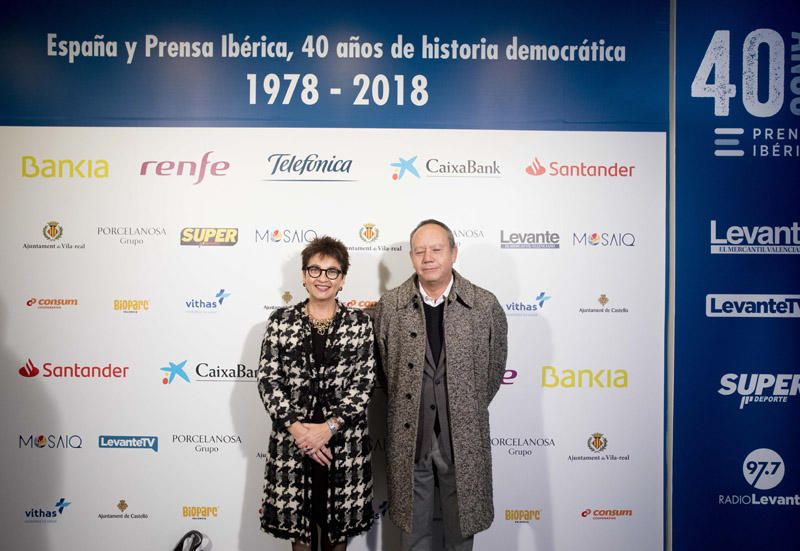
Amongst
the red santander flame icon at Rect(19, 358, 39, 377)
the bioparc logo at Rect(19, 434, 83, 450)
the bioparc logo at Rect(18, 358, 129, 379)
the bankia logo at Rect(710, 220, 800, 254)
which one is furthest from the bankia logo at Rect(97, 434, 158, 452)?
the bankia logo at Rect(710, 220, 800, 254)

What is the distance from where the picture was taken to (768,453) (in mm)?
2791

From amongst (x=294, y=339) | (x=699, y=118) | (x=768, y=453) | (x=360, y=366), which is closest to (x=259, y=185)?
(x=294, y=339)

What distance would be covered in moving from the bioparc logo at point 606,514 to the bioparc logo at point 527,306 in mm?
1134

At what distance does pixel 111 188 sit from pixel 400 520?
2.28m

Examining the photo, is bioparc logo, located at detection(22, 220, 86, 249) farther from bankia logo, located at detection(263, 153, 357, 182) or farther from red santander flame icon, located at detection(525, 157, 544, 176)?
red santander flame icon, located at detection(525, 157, 544, 176)

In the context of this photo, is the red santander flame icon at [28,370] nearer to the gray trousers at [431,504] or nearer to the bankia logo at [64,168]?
the bankia logo at [64,168]

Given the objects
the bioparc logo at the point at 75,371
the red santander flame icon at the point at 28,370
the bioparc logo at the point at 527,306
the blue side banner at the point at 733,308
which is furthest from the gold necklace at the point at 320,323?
the blue side banner at the point at 733,308

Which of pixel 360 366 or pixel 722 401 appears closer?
pixel 360 366

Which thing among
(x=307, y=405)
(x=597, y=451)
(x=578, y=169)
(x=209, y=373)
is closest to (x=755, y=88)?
(x=578, y=169)

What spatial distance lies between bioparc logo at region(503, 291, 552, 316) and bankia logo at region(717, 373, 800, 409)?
1.08m

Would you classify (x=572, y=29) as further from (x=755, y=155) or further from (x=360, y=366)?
(x=360, y=366)

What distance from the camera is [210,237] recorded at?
275 centimetres

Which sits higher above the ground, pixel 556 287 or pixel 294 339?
pixel 556 287

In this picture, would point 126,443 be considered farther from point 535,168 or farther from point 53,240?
point 535,168
